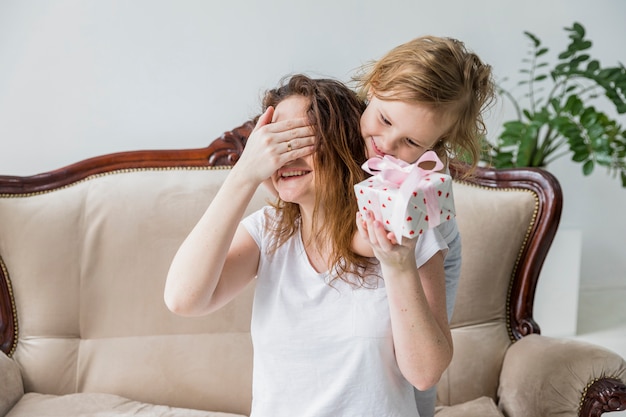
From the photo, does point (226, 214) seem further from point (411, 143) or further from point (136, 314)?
point (136, 314)

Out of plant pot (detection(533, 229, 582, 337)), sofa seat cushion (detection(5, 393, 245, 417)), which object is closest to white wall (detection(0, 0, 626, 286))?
plant pot (detection(533, 229, 582, 337))

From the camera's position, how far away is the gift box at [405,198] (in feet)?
3.41

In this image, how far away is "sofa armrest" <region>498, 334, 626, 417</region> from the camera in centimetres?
180

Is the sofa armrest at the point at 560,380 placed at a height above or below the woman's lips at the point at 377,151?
below

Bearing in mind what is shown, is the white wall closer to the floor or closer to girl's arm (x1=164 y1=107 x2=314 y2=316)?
the floor

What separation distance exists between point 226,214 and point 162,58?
1492 millimetres

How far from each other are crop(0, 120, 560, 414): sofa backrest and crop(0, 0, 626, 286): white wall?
0.38 m

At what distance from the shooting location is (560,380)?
1.89 m

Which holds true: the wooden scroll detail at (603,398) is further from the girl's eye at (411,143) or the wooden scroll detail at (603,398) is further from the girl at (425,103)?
the girl's eye at (411,143)

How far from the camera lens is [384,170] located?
43.1 inches

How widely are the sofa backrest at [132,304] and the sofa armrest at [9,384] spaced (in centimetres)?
6

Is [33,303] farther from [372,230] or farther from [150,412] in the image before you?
[372,230]

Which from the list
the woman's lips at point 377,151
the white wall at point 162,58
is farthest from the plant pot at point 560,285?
the woman's lips at point 377,151

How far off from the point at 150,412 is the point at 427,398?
0.80 metres
